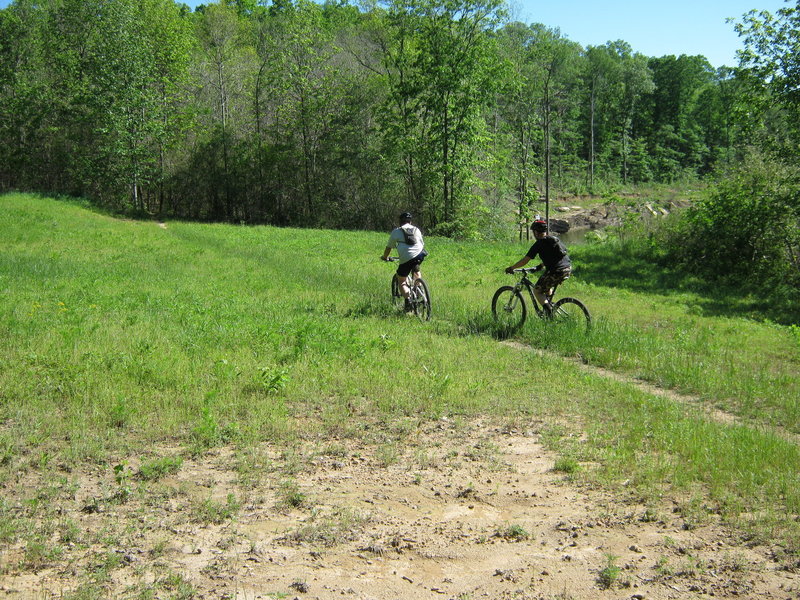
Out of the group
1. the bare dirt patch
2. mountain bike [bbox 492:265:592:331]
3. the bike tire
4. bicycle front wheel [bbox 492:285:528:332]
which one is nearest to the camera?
the bare dirt patch

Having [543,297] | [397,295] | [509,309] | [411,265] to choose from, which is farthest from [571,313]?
[397,295]

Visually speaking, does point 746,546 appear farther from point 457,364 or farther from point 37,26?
point 37,26

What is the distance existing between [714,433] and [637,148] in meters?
74.9

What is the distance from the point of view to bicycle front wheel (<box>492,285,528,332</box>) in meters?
11.9

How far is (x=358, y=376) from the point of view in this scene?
8.61 meters

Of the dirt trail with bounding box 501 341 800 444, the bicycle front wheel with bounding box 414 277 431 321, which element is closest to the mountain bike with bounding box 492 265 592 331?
the dirt trail with bounding box 501 341 800 444

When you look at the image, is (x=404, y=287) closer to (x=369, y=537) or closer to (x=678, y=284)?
(x=369, y=537)

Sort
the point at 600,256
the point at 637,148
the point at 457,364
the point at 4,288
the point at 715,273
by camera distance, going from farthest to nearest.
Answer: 1. the point at 637,148
2. the point at 600,256
3. the point at 715,273
4. the point at 4,288
5. the point at 457,364

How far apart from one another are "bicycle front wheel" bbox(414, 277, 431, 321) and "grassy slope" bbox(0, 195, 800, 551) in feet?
1.56

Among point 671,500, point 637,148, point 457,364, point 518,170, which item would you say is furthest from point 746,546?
point 637,148

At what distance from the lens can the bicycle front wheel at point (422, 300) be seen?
12.8m

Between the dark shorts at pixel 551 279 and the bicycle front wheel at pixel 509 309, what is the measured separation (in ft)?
1.54

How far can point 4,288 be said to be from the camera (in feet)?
46.4

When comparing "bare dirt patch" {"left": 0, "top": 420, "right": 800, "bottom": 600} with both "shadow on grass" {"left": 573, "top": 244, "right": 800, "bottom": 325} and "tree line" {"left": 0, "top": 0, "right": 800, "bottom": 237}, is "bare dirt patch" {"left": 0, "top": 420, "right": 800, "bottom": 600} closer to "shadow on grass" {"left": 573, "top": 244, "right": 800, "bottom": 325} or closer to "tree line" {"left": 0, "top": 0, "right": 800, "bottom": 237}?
"shadow on grass" {"left": 573, "top": 244, "right": 800, "bottom": 325}
